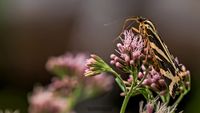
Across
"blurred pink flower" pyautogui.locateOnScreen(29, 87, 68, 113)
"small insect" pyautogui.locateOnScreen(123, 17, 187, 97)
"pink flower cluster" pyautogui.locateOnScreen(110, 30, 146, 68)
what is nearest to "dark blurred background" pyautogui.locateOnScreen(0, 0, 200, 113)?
"blurred pink flower" pyautogui.locateOnScreen(29, 87, 68, 113)

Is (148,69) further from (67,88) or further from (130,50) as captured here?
(67,88)

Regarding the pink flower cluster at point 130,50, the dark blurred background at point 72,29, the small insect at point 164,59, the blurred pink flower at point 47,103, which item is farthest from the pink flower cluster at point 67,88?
the dark blurred background at point 72,29

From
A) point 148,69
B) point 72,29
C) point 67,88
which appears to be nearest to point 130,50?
point 148,69

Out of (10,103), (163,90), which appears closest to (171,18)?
(10,103)

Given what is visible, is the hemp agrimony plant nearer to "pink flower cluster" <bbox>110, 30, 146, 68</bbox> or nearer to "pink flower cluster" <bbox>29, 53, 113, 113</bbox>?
"pink flower cluster" <bbox>110, 30, 146, 68</bbox>

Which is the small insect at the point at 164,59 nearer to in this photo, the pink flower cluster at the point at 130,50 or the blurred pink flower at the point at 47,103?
the pink flower cluster at the point at 130,50

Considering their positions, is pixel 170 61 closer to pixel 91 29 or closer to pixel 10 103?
pixel 10 103
